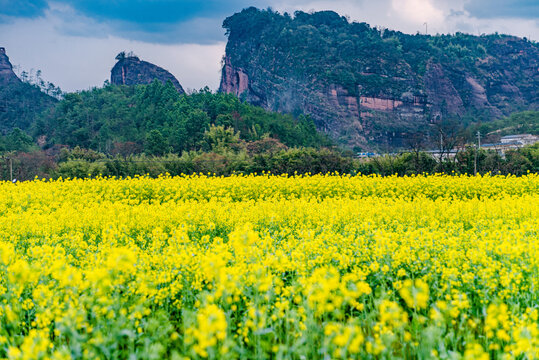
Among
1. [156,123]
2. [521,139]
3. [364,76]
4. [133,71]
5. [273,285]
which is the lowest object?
[273,285]

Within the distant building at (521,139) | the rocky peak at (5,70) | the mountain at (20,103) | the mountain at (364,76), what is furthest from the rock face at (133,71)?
the distant building at (521,139)

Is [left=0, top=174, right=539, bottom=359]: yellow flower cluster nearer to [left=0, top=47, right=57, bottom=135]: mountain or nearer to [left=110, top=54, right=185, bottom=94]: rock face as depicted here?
[left=0, top=47, right=57, bottom=135]: mountain

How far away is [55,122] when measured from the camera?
42.2 metres

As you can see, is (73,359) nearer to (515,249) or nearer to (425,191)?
(515,249)

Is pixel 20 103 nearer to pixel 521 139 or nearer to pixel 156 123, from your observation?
pixel 156 123

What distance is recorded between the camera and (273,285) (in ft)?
9.82

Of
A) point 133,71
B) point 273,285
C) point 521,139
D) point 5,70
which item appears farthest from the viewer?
point 133,71

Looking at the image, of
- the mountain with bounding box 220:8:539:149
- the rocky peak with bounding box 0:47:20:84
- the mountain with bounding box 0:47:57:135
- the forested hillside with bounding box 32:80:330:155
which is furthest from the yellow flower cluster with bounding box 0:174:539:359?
the rocky peak with bounding box 0:47:20:84

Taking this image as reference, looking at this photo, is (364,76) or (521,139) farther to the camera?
(364,76)

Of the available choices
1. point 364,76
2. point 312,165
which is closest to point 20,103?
point 364,76

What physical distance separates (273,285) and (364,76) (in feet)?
216

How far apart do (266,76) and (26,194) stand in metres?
61.3

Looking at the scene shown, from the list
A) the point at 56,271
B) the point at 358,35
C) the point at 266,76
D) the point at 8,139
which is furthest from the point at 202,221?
the point at 358,35

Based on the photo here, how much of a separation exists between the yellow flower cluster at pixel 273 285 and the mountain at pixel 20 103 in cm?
4697
